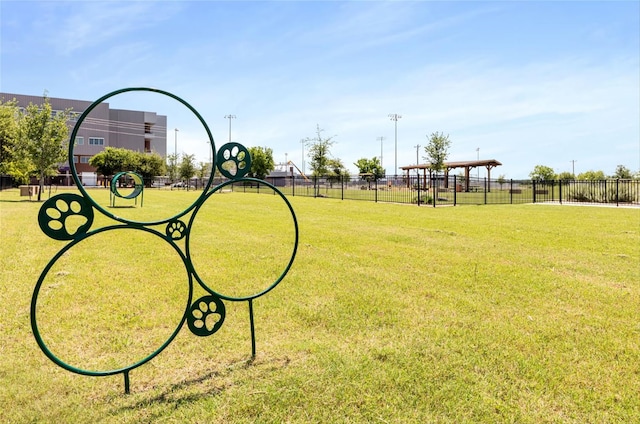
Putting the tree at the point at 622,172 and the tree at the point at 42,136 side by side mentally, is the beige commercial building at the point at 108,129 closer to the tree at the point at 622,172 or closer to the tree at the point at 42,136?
the tree at the point at 42,136

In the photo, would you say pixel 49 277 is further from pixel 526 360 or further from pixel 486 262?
pixel 486 262

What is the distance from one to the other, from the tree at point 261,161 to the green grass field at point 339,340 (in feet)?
187

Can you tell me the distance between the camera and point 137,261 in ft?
18.9

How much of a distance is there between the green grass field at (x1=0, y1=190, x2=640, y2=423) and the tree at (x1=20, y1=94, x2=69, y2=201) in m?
15.2

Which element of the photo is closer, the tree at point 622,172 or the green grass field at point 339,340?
the green grass field at point 339,340

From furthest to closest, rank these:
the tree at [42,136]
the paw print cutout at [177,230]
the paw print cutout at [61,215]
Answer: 1. the tree at [42,136]
2. the paw print cutout at [177,230]
3. the paw print cutout at [61,215]

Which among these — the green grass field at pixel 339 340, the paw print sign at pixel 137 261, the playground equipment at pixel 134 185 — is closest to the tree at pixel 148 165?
the playground equipment at pixel 134 185

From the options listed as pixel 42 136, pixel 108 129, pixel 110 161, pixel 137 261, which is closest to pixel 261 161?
pixel 110 161

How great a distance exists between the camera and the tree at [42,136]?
1817 cm

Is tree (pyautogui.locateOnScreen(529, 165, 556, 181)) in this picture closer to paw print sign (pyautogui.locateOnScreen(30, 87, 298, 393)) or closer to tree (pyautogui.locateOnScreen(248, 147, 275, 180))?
tree (pyautogui.locateOnScreen(248, 147, 275, 180))

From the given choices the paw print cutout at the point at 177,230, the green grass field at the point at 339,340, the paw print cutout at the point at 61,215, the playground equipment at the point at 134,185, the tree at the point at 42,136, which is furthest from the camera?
the tree at the point at 42,136

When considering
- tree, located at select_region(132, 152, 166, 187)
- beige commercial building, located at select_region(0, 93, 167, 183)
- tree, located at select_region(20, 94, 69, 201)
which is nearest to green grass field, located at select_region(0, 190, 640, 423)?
tree, located at select_region(20, 94, 69, 201)

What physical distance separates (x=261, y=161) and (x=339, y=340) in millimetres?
61230

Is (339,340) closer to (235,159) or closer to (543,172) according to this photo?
(235,159)
